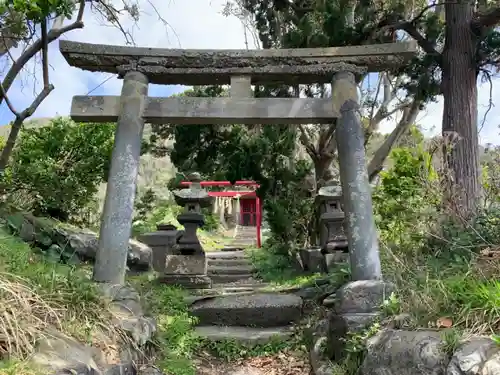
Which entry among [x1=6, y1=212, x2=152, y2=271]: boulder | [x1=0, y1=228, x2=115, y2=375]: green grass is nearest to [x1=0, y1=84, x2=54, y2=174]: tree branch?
[x1=6, y1=212, x2=152, y2=271]: boulder

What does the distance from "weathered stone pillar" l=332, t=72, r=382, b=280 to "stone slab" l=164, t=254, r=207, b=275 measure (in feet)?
14.4

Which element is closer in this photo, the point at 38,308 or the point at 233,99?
the point at 38,308

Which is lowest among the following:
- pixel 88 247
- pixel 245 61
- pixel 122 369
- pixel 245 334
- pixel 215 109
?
pixel 245 334

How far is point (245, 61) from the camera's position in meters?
6.10

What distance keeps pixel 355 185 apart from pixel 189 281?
4.56 metres

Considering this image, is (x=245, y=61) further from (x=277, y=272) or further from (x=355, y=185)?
(x=277, y=272)

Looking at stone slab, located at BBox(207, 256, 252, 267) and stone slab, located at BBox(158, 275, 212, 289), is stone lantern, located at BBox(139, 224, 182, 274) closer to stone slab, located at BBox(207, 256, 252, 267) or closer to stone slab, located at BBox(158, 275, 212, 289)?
stone slab, located at BBox(207, 256, 252, 267)

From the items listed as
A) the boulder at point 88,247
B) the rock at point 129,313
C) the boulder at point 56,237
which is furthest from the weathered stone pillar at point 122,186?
the boulder at point 88,247

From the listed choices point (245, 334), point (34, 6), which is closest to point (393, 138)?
point (245, 334)

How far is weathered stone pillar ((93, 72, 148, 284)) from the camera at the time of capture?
5227 mm

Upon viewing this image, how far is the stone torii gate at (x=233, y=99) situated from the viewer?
18.5ft

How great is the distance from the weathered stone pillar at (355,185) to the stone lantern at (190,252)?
14.2 feet

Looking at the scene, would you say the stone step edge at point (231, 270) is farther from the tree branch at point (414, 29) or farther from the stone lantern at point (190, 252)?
the tree branch at point (414, 29)

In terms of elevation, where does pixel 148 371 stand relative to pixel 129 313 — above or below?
below
